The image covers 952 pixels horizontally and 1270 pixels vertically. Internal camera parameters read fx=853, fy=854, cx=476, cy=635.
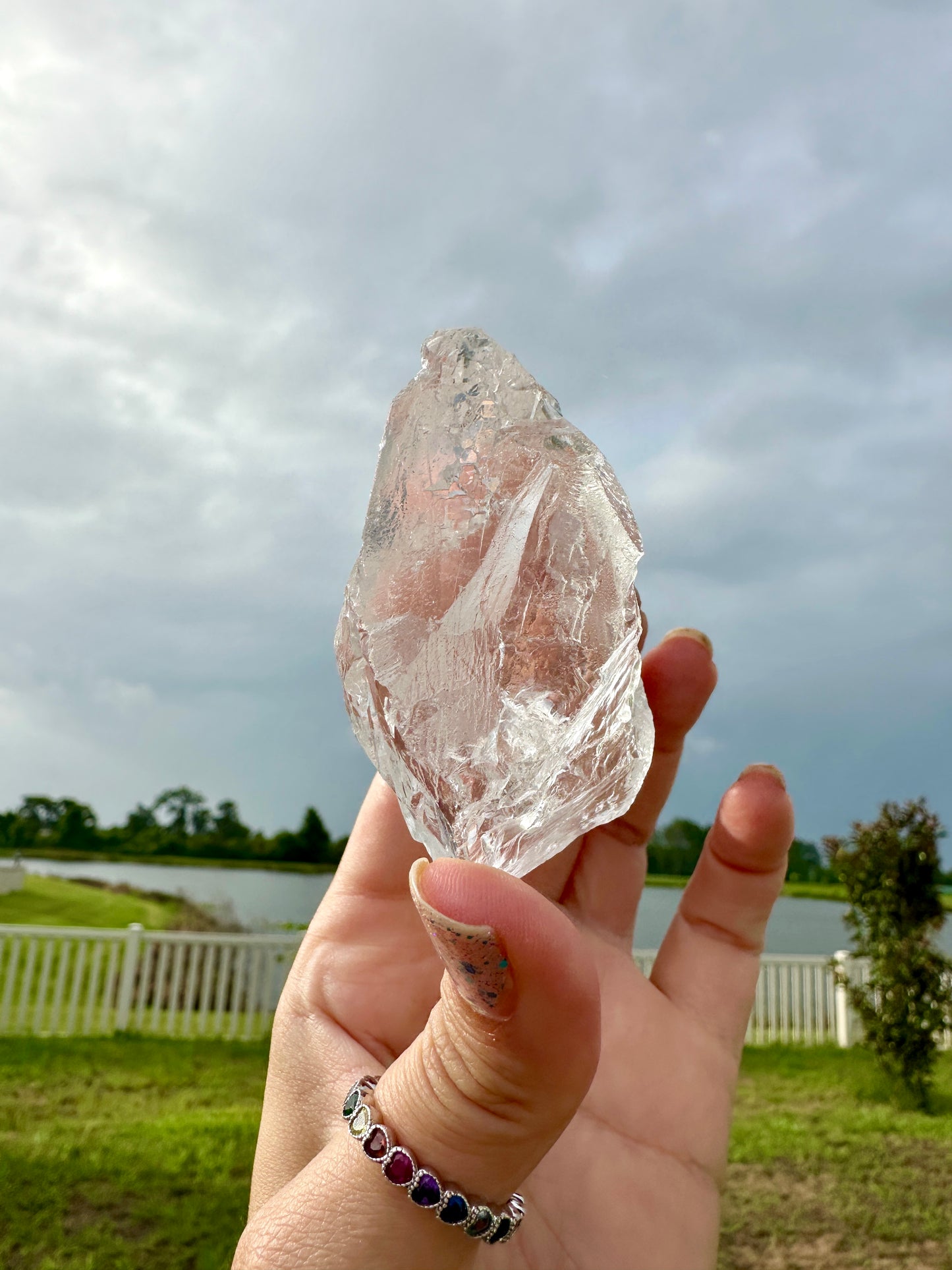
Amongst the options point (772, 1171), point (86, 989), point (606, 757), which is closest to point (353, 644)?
point (606, 757)

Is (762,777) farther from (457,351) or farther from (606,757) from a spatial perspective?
(457,351)

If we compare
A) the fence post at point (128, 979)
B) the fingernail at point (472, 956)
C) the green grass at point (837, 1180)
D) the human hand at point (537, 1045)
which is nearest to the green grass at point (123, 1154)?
the fence post at point (128, 979)

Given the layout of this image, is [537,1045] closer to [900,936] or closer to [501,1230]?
[501,1230]

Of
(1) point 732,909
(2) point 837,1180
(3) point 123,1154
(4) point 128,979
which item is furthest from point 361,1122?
(4) point 128,979

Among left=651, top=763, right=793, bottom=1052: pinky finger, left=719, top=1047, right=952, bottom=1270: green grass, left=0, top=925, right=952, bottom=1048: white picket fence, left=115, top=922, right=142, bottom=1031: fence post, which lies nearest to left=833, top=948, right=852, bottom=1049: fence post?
left=719, top=1047, right=952, bottom=1270: green grass

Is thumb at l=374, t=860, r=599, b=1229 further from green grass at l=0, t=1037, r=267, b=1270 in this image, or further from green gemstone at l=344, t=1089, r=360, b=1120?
green grass at l=0, t=1037, r=267, b=1270
